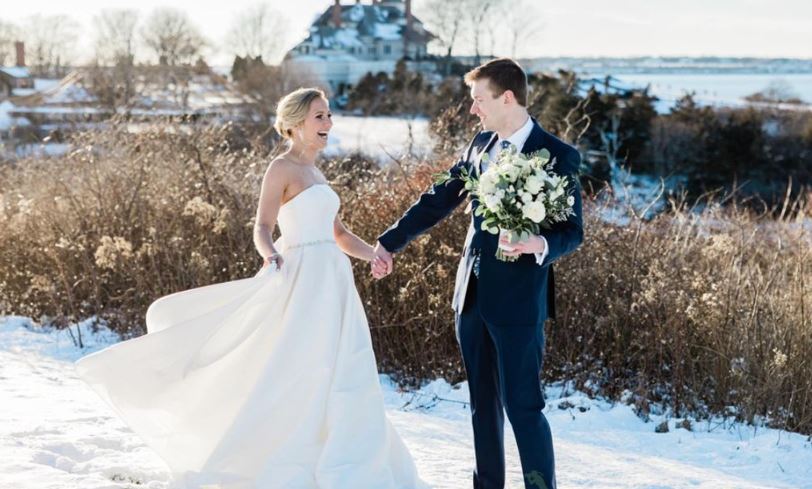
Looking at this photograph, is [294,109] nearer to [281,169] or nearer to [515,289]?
[281,169]

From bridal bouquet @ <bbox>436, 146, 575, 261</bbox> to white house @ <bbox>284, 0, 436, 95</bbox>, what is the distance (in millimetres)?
79698

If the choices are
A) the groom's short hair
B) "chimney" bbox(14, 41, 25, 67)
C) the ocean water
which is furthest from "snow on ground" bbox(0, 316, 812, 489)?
"chimney" bbox(14, 41, 25, 67)

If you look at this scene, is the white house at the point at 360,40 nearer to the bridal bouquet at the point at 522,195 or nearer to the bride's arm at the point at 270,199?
the bride's arm at the point at 270,199

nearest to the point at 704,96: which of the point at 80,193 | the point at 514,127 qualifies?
the point at 80,193

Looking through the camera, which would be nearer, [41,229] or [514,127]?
[514,127]

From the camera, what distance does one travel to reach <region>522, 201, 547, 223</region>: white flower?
3705 mm

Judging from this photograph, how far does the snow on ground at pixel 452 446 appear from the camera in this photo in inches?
193

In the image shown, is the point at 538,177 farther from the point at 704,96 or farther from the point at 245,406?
the point at 704,96

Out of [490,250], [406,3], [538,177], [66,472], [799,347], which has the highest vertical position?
[406,3]

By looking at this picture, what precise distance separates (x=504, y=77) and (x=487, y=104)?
0.14 meters

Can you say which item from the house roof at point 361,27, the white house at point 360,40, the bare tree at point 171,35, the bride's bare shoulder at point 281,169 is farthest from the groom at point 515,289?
the house roof at point 361,27

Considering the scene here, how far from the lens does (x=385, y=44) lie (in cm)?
9025

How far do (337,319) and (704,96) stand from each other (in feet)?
201

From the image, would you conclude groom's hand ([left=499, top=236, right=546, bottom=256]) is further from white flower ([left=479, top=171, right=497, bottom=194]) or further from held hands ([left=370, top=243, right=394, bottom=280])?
held hands ([left=370, top=243, right=394, bottom=280])
